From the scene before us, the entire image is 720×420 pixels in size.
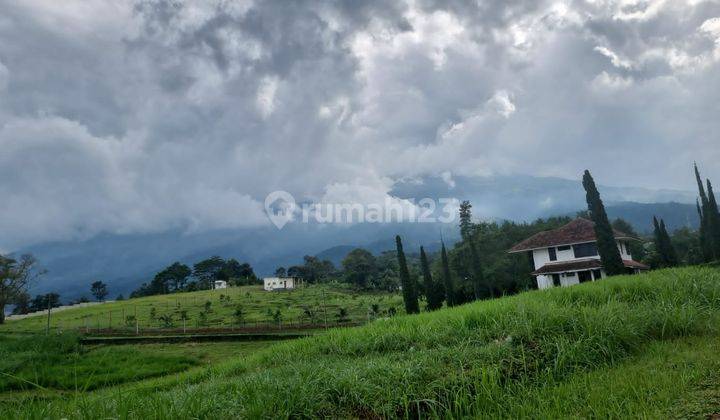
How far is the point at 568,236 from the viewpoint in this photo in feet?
112

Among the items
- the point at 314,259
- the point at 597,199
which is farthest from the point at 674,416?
the point at 314,259

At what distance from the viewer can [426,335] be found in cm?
726

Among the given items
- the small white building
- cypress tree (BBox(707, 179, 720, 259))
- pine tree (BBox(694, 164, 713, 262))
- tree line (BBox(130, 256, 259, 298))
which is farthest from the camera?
tree line (BBox(130, 256, 259, 298))

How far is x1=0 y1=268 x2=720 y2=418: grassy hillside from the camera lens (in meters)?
3.94

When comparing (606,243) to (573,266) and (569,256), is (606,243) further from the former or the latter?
(569,256)

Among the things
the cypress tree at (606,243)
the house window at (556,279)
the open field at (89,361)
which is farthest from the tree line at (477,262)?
the open field at (89,361)

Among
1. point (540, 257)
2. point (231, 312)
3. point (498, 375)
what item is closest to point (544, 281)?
point (540, 257)

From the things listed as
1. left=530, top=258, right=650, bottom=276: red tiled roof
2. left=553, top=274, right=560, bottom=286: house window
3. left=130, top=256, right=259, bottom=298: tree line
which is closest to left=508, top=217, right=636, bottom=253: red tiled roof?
left=530, top=258, right=650, bottom=276: red tiled roof

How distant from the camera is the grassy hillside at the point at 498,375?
3939 mm

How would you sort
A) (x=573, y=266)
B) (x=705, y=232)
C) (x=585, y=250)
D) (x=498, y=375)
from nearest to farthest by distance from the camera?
1. (x=498, y=375)
2. (x=573, y=266)
3. (x=585, y=250)
4. (x=705, y=232)

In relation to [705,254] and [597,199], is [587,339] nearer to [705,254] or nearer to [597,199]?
[597,199]

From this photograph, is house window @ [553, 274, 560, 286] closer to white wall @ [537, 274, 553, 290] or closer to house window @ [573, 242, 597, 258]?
white wall @ [537, 274, 553, 290]

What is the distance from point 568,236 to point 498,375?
33.0 metres

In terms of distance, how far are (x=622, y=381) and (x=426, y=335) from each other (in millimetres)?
3331
